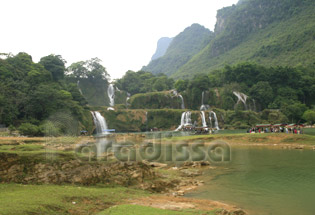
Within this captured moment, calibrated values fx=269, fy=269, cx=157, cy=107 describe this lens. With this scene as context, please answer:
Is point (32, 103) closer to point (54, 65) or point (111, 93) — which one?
point (54, 65)

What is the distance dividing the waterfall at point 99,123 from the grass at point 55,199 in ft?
177

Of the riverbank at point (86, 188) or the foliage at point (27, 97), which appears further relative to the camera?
the foliage at point (27, 97)

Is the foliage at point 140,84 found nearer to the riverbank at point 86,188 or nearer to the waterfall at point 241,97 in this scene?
the waterfall at point 241,97

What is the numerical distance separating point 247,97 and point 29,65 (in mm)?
59446

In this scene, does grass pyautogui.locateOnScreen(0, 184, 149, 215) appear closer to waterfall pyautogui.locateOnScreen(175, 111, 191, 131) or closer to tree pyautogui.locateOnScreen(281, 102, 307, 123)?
waterfall pyautogui.locateOnScreen(175, 111, 191, 131)

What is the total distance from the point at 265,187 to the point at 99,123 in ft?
181

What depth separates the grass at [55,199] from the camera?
7160 mm

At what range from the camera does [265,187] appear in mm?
12781

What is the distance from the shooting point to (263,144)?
3206 centimetres

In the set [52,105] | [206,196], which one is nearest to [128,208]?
[206,196]

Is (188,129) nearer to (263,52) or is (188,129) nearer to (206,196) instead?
(206,196)

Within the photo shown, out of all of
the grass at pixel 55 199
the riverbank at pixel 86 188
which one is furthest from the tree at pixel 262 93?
the grass at pixel 55 199

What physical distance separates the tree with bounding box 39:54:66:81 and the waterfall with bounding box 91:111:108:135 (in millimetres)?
12969

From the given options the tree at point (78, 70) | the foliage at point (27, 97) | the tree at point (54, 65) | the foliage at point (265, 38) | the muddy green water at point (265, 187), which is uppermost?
the foliage at point (265, 38)
